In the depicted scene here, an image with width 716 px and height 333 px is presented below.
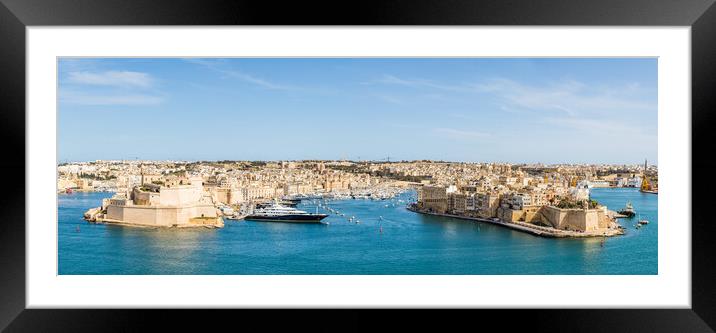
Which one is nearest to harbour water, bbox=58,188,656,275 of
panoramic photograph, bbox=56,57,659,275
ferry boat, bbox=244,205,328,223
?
panoramic photograph, bbox=56,57,659,275

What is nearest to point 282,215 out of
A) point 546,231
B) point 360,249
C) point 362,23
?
point 360,249

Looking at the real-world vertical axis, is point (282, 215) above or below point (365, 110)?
below

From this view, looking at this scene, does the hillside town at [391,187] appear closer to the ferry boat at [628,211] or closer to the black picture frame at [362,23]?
the ferry boat at [628,211]

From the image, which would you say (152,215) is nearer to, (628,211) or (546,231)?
(546,231)

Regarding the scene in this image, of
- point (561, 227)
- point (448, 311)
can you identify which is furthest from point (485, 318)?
point (561, 227)

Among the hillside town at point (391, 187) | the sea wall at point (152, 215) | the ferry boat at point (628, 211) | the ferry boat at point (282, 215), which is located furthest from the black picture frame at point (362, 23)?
the ferry boat at point (282, 215)

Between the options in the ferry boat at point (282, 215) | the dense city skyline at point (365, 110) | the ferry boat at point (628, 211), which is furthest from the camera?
the ferry boat at point (282, 215)
